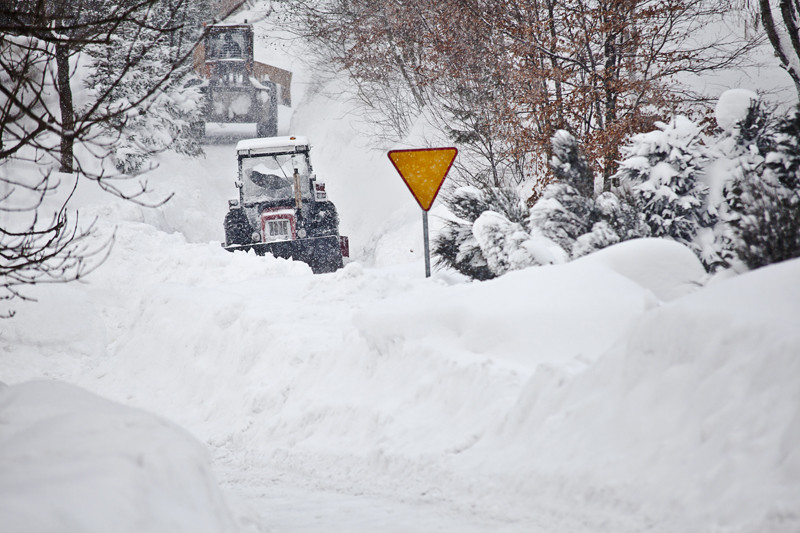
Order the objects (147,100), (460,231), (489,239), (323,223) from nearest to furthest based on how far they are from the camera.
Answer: (489,239) → (460,231) → (323,223) → (147,100)

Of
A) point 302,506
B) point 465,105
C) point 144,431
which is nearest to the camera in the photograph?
point 144,431

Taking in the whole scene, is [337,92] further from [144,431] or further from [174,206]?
[144,431]

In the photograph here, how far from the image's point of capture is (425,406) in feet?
18.3

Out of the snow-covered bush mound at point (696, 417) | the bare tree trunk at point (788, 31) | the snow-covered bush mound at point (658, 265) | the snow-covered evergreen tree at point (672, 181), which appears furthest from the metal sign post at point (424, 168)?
the bare tree trunk at point (788, 31)

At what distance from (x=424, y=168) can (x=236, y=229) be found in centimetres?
657

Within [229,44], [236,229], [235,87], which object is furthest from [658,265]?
[229,44]

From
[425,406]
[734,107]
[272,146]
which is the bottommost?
[425,406]

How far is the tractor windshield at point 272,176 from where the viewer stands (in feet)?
49.6

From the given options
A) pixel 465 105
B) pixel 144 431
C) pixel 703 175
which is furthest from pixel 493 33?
pixel 144 431

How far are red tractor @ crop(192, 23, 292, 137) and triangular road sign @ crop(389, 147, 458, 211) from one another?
954 inches

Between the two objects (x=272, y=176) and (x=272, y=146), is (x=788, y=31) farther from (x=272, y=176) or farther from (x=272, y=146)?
(x=272, y=176)

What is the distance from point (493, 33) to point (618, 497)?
14909mm

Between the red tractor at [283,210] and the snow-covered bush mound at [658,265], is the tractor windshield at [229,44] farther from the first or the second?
the snow-covered bush mound at [658,265]

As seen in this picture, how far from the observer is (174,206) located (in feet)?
77.3
